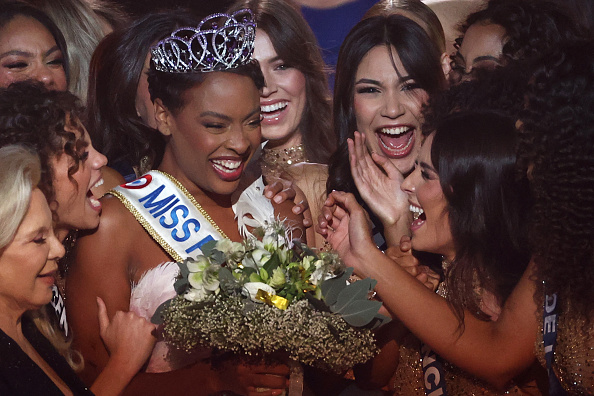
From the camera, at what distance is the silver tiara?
244cm

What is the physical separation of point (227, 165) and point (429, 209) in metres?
0.71

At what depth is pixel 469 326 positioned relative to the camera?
2398 mm

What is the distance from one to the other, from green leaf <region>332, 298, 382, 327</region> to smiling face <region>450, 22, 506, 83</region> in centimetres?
136

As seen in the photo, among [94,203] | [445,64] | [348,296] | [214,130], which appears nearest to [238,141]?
[214,130]

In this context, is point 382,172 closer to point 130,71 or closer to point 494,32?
point 494,32

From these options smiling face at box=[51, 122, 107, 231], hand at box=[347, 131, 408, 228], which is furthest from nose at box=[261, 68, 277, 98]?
smiling face at box=[51, 122, 107, 231]

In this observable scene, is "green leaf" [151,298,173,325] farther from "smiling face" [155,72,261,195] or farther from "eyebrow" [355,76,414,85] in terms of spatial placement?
"eyebrow" [355,76,414,85]

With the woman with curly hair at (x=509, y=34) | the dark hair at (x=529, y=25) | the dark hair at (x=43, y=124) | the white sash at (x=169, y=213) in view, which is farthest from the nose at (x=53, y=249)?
the dark hair at (x=529, y=25)

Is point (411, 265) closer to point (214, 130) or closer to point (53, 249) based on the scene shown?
point (214, 130)

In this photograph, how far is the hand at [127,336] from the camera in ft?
7.49

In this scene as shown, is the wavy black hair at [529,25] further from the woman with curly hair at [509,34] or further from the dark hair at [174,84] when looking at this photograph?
the dark hair at [174,84]

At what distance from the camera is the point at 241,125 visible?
2.51 m

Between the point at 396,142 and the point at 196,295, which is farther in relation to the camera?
the point at 396,142

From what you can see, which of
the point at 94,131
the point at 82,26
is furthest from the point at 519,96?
the point at 82,26
